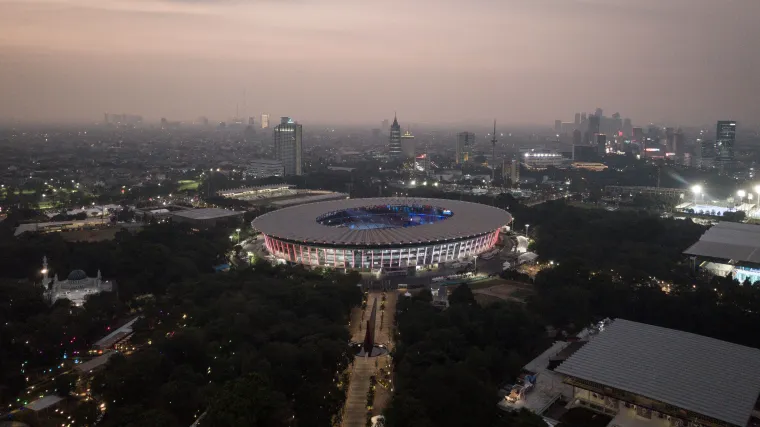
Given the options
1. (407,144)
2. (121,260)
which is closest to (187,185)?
(121,260)

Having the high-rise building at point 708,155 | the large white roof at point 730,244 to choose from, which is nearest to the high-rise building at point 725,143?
the high-rise building at point 708,155

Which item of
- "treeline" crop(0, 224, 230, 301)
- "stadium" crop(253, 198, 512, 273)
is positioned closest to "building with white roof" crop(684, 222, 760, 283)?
"stadium" crop(253, 198, 512, 273)

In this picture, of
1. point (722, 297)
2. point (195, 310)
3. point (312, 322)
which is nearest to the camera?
point (312, 322)

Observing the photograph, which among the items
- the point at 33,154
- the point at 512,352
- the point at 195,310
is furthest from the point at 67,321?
the point at 33,154

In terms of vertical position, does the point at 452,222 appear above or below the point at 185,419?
above

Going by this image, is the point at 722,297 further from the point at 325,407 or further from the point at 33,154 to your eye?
the point at 33,154

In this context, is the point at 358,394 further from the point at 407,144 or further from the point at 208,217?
the point at 407,144

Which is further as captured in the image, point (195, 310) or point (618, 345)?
point (195, 310)
